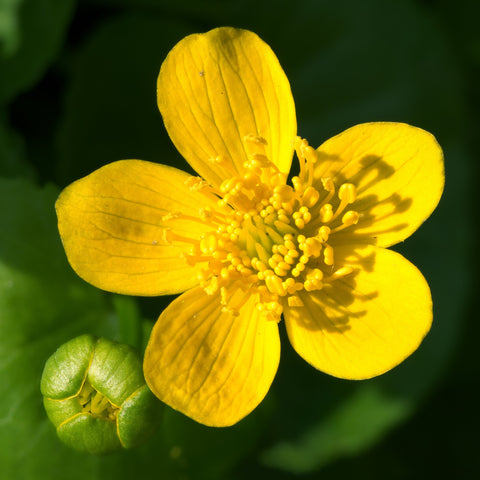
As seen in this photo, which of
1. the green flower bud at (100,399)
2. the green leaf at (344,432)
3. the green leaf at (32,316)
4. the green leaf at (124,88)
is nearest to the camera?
the green flower bud at (100,399)

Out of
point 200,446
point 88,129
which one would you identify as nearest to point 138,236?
point 200,446

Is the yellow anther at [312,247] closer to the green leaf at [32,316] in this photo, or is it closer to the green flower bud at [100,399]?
the green flower bud at [100,399]

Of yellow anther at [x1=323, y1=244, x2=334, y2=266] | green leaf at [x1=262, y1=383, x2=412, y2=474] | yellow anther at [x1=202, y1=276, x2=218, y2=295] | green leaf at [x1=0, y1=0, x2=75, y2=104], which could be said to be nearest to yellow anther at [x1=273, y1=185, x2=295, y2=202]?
yellow anther at [x1=323, y1=244, x2=334, y2=266]

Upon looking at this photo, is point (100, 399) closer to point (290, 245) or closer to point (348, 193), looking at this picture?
point (290, 245)

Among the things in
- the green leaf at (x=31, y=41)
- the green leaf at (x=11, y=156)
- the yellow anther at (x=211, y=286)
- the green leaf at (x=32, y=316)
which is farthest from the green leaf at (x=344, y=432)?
the green leaf at (x=31, y=41)

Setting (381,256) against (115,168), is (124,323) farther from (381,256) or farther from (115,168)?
(381,256)

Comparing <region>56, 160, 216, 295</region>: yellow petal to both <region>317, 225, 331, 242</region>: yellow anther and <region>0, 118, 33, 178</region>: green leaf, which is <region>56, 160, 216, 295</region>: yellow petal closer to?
<region>317, 225, 331, 242</region>: yellow anther
